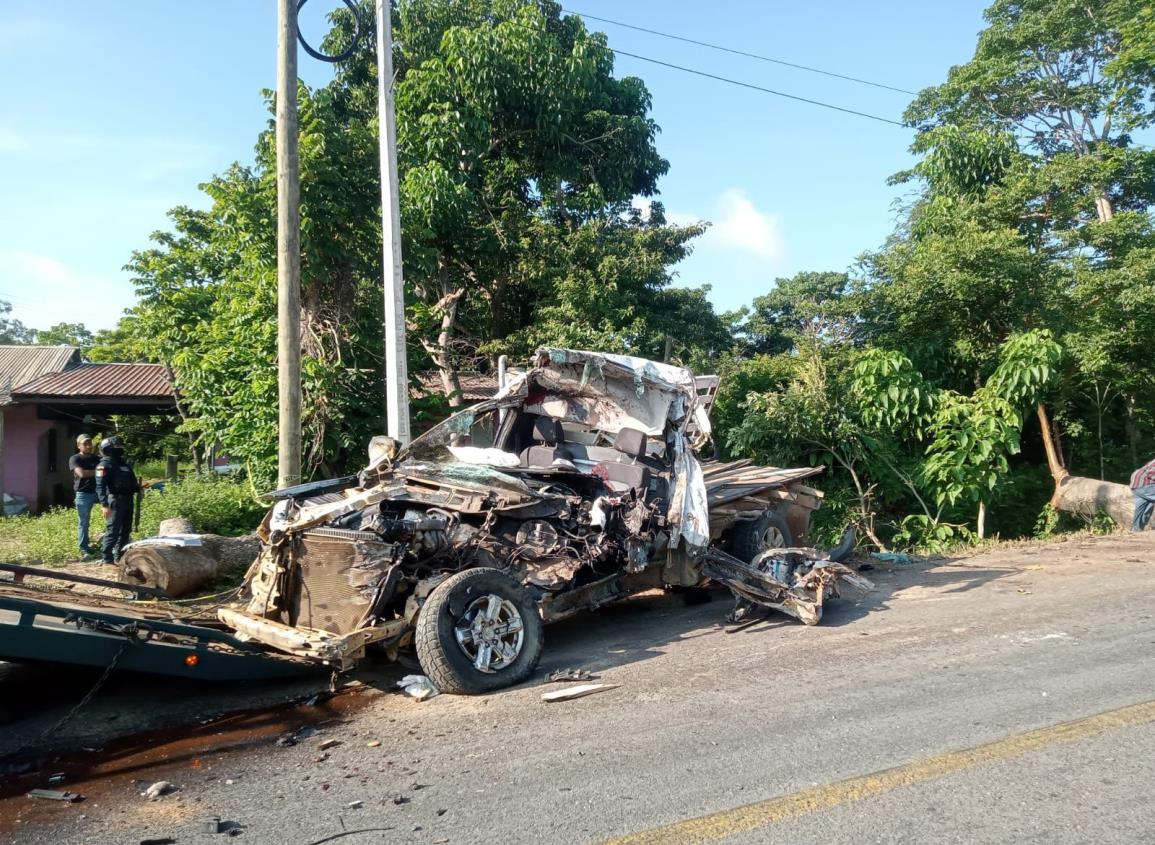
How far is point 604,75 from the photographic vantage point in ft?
58.0

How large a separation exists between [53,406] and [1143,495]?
21197mm

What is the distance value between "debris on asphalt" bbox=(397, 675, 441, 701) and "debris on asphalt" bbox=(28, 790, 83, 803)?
187 cm

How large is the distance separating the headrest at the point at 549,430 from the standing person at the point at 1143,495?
9791mm

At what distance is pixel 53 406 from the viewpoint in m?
18.9

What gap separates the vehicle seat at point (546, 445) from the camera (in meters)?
7.32

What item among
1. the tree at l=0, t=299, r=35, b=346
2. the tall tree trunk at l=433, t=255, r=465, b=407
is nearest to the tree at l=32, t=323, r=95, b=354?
the tree at l=0, t=299, r=35, b=346

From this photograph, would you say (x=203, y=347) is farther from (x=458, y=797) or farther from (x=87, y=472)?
(x=458, y=797)

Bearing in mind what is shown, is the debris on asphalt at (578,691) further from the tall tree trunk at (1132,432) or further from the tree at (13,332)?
the tree at (13,332)

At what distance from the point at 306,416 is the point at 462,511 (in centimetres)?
629

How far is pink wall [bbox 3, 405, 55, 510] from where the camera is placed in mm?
18828

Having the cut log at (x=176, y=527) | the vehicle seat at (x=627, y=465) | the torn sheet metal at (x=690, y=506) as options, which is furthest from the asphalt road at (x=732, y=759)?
the cut log at (x=176, y=527)

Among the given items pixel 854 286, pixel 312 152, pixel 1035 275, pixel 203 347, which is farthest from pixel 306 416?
Result: pixel 1035 275

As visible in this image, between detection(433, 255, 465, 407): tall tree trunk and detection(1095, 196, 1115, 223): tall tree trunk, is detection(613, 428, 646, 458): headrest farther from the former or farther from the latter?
detection(1095, 196, 1115, 223): tall tree trunk

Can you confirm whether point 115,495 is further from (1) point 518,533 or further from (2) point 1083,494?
(2) point 1083,494
